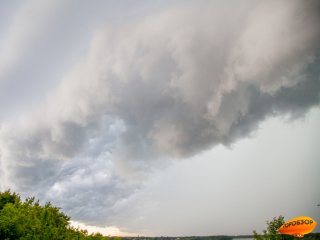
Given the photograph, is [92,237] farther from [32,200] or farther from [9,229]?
[32,200]

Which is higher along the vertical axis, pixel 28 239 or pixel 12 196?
pixel 12 196

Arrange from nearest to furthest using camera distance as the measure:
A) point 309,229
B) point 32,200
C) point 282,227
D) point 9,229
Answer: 1. point 9,229
2. point 309,229
3. point 282,227
4. point 32,200

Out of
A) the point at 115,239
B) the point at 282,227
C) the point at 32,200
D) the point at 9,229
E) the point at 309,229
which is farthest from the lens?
the point at 32,200

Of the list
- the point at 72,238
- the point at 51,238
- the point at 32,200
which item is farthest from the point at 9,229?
the point at 32,200

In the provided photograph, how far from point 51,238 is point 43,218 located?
8.81m

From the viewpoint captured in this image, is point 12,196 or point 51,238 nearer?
point 51,238

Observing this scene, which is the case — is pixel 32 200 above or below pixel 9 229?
above

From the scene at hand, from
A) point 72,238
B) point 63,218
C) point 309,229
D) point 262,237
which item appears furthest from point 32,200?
point 309,229

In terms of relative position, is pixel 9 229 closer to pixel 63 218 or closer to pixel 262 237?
pixel 63 218

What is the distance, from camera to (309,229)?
41781 millimetres

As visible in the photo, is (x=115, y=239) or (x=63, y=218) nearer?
(x=115, y=239)

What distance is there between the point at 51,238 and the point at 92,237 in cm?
656

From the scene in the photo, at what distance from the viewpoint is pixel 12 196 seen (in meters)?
59.0

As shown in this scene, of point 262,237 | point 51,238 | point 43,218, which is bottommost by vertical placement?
point 262,237
